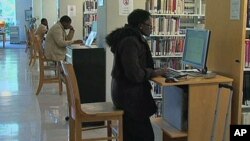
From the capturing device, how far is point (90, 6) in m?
8.59

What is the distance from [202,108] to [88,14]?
234 inches

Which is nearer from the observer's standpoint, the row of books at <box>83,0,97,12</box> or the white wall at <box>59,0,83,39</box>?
the row of books at <box>83,0,97,12</box>

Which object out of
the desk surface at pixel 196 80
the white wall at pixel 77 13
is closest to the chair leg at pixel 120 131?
the desk surface at pixel 196 80

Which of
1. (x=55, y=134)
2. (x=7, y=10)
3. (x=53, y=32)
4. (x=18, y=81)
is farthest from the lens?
(x=7, y=10)

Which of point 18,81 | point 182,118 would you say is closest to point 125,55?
point 182,118

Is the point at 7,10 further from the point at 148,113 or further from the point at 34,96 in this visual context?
the point at 148,113

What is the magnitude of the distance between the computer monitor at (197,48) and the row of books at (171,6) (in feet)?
6.02

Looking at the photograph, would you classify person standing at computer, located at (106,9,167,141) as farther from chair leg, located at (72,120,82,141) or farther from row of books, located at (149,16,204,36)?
row of books, located at (149,16,204,36)

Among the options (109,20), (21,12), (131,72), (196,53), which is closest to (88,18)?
(109,20)

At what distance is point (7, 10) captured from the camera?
18.6 m

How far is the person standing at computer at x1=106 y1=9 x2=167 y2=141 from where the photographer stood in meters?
2.98

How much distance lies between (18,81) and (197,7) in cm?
426

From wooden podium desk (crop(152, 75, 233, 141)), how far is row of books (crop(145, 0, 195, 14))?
216 cm

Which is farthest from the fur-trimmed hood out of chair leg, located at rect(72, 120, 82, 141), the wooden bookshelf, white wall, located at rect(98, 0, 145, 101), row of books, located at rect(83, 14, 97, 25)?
row of books, located at rect(83, 14, 97, 25)
